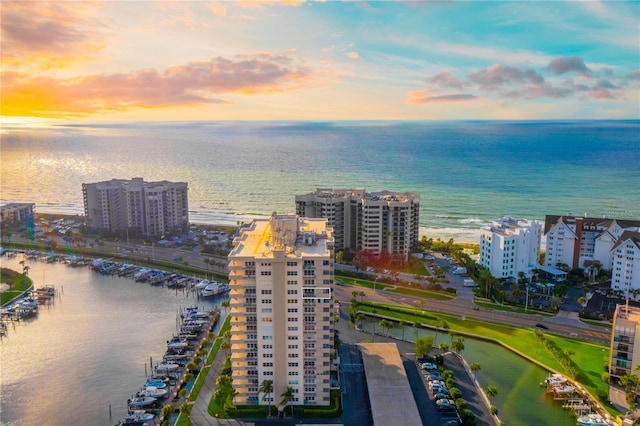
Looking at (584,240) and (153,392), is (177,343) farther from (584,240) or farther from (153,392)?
(584,240)

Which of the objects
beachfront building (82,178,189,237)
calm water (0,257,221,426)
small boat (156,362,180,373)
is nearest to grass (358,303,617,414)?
small boat (156,362,180,373)

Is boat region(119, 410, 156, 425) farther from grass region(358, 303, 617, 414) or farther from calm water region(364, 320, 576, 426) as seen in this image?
grass region(358, 303, 617, 414)

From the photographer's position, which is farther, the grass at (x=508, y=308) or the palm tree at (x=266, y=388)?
the grass at (x=508, y=308)

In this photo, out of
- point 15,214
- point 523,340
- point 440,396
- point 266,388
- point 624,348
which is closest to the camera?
point 266,388

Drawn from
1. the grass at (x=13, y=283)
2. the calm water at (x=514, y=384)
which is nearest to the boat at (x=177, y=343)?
the calm water at (x=514, y=384)

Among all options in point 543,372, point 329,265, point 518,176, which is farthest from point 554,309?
point 518,176

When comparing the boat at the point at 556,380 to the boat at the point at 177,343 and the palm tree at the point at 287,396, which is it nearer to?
the palm tree at the point at 287,396

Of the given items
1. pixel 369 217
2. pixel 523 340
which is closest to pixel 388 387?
pixel 523 340

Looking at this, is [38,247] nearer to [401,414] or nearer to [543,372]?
[401,414]
